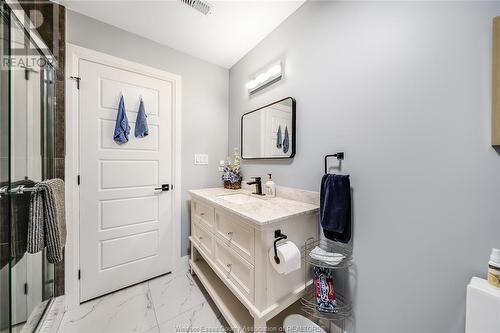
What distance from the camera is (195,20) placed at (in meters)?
1.62

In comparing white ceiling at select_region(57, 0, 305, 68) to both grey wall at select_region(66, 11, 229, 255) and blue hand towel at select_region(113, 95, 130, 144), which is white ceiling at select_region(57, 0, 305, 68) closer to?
grey wall at select_region(66, 11, 229, 255)

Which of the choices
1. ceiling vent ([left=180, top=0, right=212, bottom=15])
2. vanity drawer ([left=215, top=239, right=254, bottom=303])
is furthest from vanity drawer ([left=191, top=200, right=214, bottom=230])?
ceiling vent ([left=180, top=0, right=212, bottom=15])

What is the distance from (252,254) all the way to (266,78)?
1.51 m

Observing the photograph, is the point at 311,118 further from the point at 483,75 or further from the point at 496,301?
the point at 496,301

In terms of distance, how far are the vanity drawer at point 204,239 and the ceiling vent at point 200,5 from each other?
1824 mm

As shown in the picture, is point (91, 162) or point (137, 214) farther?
point (137, 214)

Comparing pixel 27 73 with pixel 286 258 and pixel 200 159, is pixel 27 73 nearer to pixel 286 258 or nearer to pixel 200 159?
pixel 200 159

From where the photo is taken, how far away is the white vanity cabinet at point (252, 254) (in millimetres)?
1047

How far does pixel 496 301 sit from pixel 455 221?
0.28m

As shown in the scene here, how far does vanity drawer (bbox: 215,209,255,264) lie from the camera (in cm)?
111

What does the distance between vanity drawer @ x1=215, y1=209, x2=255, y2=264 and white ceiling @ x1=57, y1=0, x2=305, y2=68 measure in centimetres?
162

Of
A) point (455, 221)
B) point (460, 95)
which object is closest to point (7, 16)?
point (460, 95)

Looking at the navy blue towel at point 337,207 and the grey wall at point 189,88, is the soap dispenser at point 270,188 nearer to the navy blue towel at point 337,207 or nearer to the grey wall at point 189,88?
the navy blue towel at point 337,207

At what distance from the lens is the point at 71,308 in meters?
1.51
